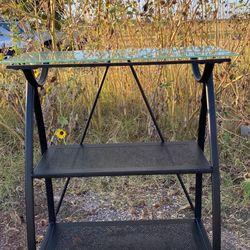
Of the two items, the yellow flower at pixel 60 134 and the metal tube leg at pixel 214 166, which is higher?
the metal tube leg at pixel 214 166

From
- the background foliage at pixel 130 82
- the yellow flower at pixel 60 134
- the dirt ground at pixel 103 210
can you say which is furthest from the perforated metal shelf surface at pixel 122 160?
the background foliage at pixel 130 82

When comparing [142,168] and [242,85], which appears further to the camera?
[242,85]

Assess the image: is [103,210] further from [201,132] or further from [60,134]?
Answer: [201,132]

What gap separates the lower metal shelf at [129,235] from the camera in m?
2.14

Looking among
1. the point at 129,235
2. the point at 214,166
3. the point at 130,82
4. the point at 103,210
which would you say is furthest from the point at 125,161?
the point at 130,82

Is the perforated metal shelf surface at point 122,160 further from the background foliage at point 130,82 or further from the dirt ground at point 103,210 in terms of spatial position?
the background foliage at point 130,82

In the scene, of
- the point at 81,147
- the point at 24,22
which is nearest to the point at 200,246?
the point at 81,147

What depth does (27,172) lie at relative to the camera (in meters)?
1.74

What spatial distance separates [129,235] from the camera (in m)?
2.25

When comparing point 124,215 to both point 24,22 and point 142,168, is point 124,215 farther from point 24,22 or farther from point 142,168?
point 24,22

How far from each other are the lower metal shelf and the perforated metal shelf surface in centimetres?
44

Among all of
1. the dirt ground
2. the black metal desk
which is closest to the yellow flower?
the dirt ground

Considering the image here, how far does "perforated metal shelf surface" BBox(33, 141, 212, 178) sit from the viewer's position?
1.75 metres

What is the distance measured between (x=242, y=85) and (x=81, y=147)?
1.84m
